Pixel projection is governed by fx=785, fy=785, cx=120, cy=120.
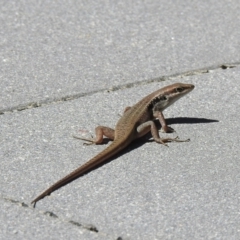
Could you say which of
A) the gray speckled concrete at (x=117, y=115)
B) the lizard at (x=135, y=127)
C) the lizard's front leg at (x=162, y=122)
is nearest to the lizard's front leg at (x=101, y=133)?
the lizard at (x=135, y=127)

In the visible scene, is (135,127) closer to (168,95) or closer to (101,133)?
(101,133)

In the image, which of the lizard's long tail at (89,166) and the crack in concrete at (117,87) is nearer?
the lizard's long tail at (89,166)

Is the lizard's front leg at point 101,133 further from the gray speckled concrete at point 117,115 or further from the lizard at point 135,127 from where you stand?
the gray speckled concrete at point 117,115

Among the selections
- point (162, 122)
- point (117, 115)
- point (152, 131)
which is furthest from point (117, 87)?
point (152, 131)

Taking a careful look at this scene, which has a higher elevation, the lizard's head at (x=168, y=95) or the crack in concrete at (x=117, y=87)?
the lizard's head at (x=168, y=95)

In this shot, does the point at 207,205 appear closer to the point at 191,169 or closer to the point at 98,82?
the point at 191,169

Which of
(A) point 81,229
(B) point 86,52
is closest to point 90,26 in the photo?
(B) point 86,52

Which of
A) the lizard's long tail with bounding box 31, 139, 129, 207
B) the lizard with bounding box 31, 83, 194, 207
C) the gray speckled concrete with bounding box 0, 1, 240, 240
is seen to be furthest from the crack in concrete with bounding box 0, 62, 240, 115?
the lizard's long tail with bounding box 31, 139, 129, 207
